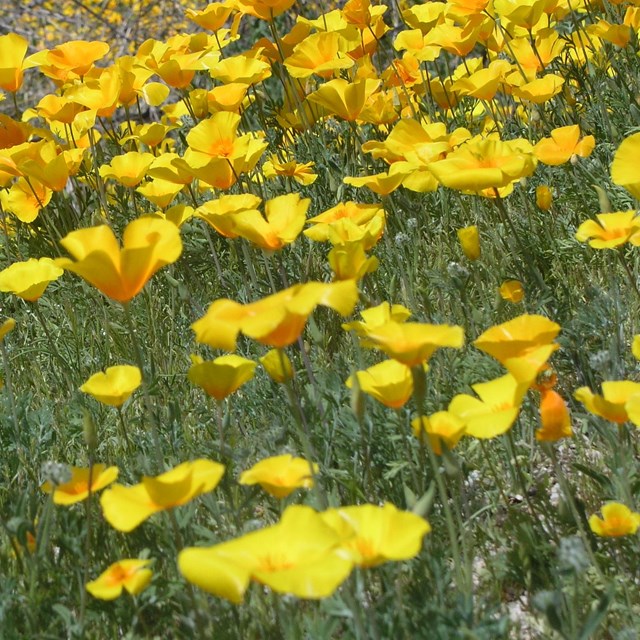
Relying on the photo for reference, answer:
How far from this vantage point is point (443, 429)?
164 centimetres

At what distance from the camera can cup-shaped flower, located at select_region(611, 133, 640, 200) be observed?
2090 millimetres

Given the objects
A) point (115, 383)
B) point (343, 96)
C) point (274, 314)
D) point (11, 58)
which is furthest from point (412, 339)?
point (11, 58)

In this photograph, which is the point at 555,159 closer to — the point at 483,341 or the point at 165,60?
the point at 483,341

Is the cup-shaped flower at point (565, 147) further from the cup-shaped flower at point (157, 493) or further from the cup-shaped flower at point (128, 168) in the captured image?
the cup-shaped flower at point (157, 493)

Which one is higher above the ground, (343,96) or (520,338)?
(520,338)

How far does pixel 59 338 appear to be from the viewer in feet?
10.8

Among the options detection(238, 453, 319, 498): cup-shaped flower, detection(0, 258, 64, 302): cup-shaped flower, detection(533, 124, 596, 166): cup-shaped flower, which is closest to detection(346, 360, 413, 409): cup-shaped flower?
detection(238, 453, 319, 498): cup-shaped flower

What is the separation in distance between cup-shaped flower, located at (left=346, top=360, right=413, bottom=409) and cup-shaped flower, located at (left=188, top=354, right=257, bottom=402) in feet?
0.81

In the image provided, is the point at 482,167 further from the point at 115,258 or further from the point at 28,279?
the point at 28,279

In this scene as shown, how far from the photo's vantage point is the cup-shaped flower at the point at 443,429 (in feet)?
5.31

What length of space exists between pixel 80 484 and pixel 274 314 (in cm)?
60

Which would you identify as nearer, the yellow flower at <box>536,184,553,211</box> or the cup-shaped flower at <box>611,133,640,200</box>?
the cup-shaped flower at <box>611,133,640,200</box>

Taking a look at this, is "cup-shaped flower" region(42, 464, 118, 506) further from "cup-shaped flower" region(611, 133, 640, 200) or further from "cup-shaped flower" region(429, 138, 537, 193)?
"cup-shaped flower" region(611, 133, 640, 200)

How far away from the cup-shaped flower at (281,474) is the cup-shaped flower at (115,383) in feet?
1.78
